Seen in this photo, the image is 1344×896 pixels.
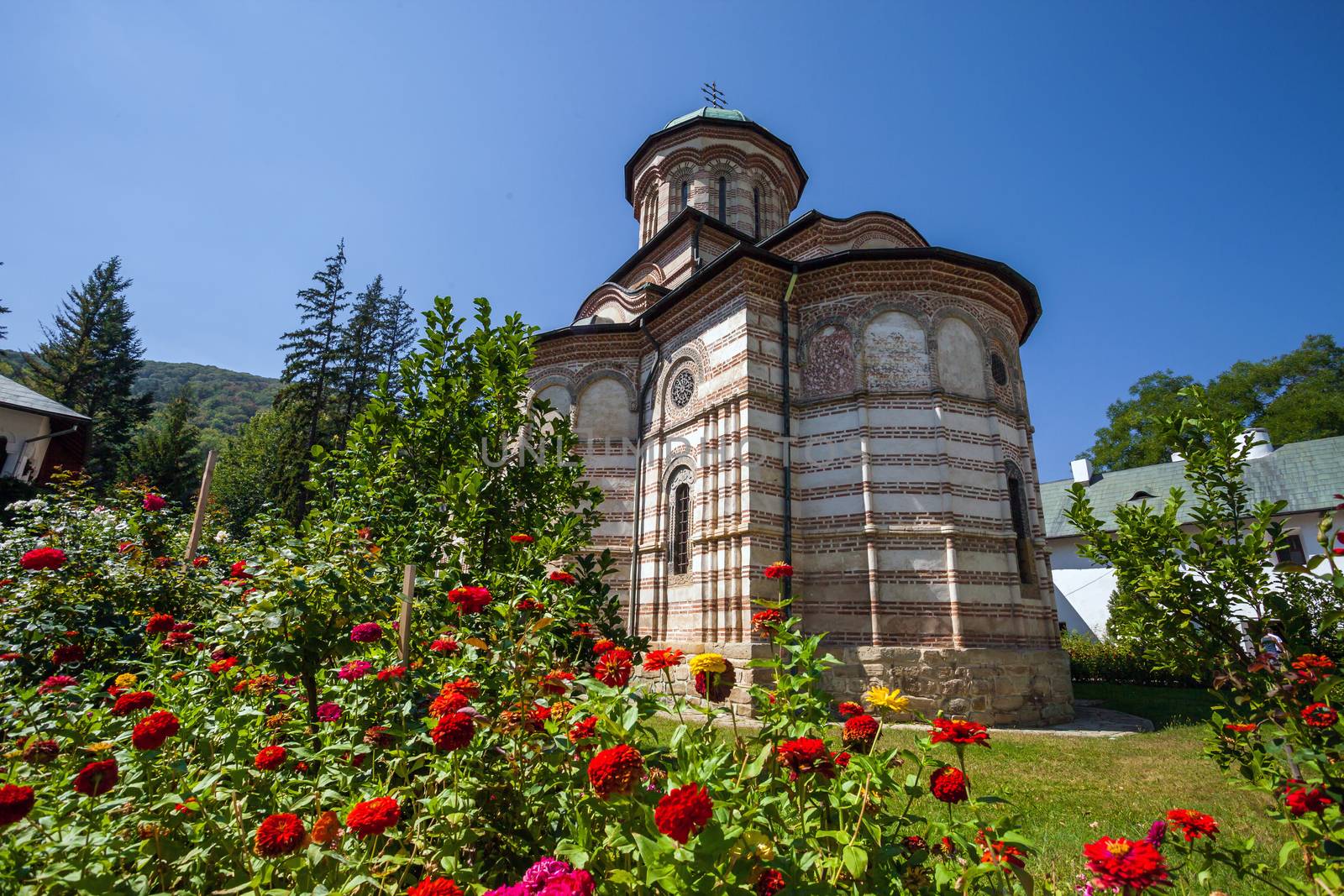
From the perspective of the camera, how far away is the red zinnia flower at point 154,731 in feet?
5.15

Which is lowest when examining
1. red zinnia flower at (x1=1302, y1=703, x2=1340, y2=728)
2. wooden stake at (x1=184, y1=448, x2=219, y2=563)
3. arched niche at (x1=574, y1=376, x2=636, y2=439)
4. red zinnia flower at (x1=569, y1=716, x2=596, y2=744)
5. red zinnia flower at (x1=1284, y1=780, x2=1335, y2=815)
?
red zinnia flower at (x1=1284, y1=780, x2=1335, y2=815)

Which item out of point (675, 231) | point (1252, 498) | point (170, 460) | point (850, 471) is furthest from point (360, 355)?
point (1252, 498)

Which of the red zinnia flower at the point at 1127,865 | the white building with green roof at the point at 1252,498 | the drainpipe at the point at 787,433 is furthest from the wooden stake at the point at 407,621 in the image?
the white building with green roof at the point at 1252,498

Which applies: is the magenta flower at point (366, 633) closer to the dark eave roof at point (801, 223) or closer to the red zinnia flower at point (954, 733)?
the red zinnia flower at point (954, 733)

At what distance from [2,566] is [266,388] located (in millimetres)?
85979

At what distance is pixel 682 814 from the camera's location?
127 centimetres

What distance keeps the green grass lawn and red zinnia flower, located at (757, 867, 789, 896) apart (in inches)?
56.4

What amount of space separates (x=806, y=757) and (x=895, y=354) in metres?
9.06

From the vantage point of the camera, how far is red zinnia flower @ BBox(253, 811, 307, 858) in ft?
4.51

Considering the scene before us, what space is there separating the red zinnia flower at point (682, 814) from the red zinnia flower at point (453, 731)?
63 cm

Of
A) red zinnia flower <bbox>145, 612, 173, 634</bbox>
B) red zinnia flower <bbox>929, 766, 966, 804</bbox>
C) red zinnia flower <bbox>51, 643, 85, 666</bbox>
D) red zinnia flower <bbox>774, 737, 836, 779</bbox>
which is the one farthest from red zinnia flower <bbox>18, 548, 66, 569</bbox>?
red zinnia flower <bbox>929, 766, 966, 804</bbox>

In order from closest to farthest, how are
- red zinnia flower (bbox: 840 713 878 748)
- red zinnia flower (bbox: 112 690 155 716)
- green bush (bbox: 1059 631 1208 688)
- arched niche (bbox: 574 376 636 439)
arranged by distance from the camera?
red zinnia flower (bbox: 112 690 155 716), red zinnia flower (bbox: 840 713 878 748), arched niche (bbox: 574 376 636 439), green bush (bbox: 1059 631 1208 688)

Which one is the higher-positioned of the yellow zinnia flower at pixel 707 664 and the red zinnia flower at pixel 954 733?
the yellow zinnia flower at pixel 707 664

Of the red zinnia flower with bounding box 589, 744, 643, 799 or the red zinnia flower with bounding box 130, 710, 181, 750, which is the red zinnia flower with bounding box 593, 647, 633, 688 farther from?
the red zinnia flower with bounding box 130, 710, 181, 750
